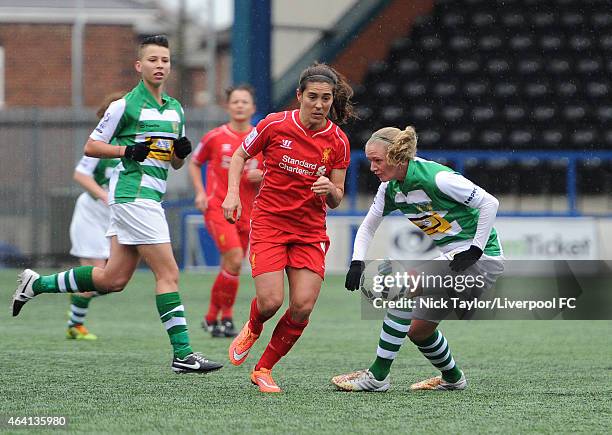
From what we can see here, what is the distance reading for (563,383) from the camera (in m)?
6.58

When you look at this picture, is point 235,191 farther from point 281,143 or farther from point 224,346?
point 224,346

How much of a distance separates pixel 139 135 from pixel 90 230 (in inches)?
120

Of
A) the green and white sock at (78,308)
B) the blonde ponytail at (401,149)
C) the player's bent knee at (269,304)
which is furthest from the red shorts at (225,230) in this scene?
the blonde ponytail at (401,149)

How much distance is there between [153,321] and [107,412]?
538 cm

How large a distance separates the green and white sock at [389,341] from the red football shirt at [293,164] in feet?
→ 1.97

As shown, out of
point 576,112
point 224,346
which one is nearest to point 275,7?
point 576,112

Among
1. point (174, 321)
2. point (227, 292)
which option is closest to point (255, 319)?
point (174, 321)

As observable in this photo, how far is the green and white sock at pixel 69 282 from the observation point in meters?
6.85

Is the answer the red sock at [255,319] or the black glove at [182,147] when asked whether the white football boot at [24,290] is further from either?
the red sock at [255,319]

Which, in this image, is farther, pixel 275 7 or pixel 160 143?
pixel 275 7

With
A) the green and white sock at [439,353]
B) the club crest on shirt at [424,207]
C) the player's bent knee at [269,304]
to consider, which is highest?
the club crest on shirt at [424,207]

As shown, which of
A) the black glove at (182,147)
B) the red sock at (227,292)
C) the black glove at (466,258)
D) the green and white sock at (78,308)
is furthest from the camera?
the red sock at (227,292)

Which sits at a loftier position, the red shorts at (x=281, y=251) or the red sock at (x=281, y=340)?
the red shorts at (x=281, y=251)

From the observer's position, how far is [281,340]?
6254mm
